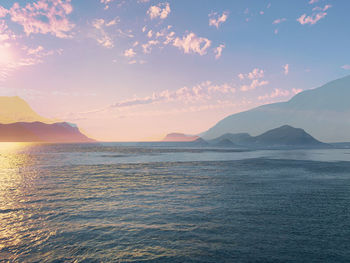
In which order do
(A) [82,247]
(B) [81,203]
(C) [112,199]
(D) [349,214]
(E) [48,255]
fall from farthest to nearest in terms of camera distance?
1. (C) [112,199]
2. (B) [81,203]
3. (D) [349,214]
4. (A) [82,247]
5. (E) [48,255]

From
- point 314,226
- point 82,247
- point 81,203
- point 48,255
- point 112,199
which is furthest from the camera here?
point 112,199

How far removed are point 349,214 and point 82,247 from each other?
79.8 ft

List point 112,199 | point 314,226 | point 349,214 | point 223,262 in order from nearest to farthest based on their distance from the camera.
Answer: point 223,262
point 314,226
point 349,214
point 112,199

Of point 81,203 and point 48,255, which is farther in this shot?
point 81,203

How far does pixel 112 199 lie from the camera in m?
27.6

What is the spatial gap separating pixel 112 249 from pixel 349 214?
73.6ft

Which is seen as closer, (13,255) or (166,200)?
(13,255)

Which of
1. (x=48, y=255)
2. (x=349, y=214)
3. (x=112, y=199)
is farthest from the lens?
(x=112, y=199)

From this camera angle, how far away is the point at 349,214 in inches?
849

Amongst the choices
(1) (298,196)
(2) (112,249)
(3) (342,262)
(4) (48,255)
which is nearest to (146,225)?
(2) (112,249)

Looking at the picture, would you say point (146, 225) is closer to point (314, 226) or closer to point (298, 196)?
point (314, 226)

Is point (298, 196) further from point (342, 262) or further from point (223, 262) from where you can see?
point (223, 262)

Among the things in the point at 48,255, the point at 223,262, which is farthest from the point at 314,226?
the point at 48,255

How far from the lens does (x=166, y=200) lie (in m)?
27.0
